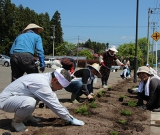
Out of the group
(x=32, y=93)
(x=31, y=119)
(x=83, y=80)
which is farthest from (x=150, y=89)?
(x=32, y=93)

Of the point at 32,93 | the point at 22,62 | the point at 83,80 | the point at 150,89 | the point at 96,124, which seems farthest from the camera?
the point at 83,80

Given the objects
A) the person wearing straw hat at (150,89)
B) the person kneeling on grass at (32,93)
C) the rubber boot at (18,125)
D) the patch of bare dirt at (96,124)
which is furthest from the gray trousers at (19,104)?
the person wearing straw hat at (150,89)

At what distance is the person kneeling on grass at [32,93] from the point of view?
3.58 metres

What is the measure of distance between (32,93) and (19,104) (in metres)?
0.24

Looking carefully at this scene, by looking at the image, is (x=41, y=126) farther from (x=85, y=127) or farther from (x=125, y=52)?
(x=125, y=52)

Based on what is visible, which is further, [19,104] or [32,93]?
[32,93]

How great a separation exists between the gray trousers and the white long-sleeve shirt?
73 millimetres

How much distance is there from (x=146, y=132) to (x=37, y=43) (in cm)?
269

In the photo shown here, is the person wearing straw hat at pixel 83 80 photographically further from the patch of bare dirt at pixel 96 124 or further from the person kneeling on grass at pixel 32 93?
the person kneeling on grass at pixel 32 93

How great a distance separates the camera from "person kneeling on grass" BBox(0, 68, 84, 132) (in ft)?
11.7

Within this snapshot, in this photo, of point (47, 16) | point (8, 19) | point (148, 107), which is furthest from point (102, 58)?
point (47, 16)

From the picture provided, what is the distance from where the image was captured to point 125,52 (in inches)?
2923

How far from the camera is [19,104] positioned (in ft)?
11.7

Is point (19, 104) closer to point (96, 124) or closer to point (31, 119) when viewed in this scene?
point (31, 119)
